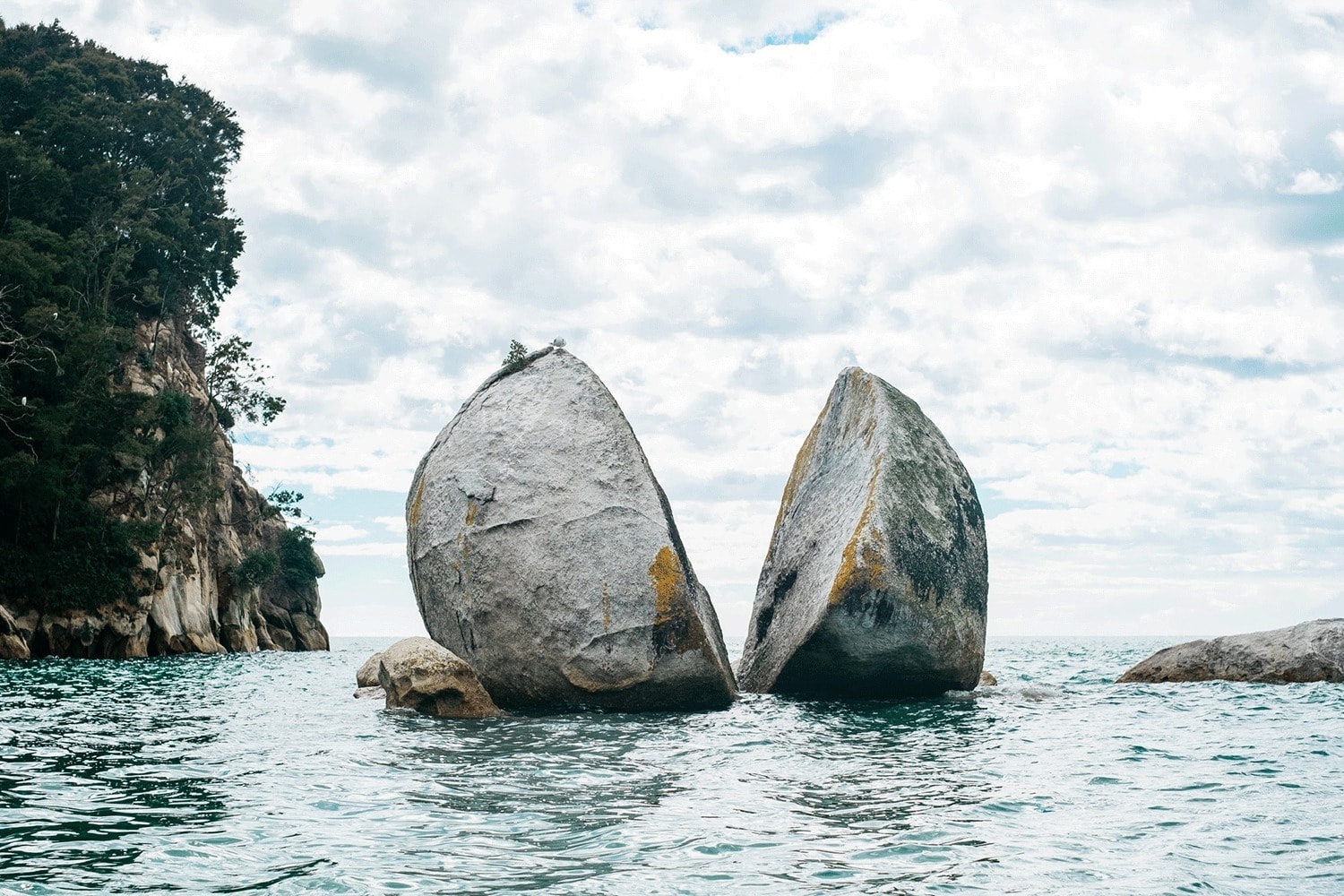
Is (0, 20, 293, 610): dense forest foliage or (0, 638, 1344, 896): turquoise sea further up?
(0, 20, 293, 610): dense forest foliage

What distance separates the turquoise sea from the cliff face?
21.8 metres

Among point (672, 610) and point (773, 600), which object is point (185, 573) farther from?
point (672, 610)

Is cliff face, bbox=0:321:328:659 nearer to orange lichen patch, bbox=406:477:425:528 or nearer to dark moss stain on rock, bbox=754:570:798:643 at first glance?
orange lichen patch, bbox=406:477:425:528

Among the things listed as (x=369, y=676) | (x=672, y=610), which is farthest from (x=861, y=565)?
(x=369, y=676)

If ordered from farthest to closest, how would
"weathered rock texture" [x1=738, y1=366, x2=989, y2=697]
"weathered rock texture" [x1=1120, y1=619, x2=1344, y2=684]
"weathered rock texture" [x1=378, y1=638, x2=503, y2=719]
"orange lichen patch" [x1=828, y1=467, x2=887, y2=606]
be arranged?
"weathered rock texture" [x1=1120, y1=619, x2=1344, y2=684] < "weathered rock texture" [x1=738, y1=366, x2=989, y2=697] < "orange lichen patch" [x1=828, y1=467, x2=887, y2=606] < "weathered rock texture" [x1=378, y1=638, x2=503, y2=719]

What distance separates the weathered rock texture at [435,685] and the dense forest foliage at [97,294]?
52.1 feet

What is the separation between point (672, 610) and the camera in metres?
13.3

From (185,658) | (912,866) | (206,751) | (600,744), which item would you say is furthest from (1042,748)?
(185,658)

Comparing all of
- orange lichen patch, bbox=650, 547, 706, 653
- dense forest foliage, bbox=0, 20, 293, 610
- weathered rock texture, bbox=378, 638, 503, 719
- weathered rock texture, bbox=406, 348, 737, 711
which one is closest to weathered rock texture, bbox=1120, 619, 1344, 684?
weathered rock texture, bbox=406, 348, 737, 711

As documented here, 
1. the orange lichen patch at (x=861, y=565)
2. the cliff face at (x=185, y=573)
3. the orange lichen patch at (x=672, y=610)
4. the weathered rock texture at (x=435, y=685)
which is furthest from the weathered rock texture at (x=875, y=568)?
the cliff face at (x=185, y=573)

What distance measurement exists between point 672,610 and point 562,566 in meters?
1.46

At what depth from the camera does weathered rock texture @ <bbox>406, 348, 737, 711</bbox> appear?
13234 millimetres

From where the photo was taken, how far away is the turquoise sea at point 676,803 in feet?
18.5

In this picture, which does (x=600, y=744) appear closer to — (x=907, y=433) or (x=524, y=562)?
(x=524, y=562)
